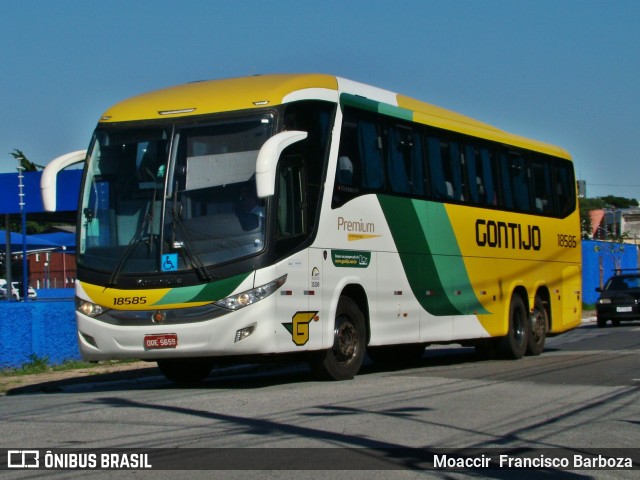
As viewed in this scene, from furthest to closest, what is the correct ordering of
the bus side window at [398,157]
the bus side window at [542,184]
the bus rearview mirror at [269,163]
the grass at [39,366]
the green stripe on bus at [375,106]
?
the bus side window at [542,184] → the grass at [39,366] → the bus side window at [398,157] → the green stripe on bus at [375,106] → the bus rearview mirror at [269,163]

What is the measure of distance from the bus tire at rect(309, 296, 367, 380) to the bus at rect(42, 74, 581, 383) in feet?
0.08

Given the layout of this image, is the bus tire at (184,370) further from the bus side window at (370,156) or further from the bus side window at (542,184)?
the bus side window at (542,184)

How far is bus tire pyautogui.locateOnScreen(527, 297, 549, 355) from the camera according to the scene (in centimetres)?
1988

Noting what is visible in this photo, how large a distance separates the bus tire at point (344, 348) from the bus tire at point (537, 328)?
6263 millimetres

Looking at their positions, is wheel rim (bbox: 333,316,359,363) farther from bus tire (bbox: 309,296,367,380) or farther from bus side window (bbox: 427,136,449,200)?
bus side window (bbox: 427,136,449,200)

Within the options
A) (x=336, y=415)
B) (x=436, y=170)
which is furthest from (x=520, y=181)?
(x=336, y=415)

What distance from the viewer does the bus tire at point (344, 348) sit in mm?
13781

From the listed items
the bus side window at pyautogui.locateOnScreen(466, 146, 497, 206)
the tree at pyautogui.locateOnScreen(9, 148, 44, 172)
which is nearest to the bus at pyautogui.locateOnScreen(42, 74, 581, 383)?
the bus side window at pyautogui.locateOnScreen(466, 146, 497, 206)

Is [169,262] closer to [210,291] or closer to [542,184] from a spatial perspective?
[210,291]

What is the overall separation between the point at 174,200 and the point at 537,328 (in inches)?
379

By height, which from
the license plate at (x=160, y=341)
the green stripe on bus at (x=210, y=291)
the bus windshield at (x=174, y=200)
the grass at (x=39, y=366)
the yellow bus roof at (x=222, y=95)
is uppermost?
the yellow bus roof at (x=222, y=95)

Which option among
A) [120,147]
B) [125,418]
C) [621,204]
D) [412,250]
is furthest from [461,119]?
[621,204]

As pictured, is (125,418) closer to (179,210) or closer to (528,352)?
(179,210)

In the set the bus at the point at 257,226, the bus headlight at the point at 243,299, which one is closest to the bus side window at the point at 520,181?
the bus at the point at 257,226
